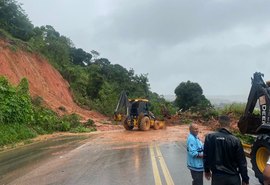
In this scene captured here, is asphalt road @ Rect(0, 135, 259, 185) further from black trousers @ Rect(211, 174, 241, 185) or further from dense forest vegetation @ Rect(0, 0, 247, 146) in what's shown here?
dense forest vegetation @ Rect(0, 0, 247, 146)

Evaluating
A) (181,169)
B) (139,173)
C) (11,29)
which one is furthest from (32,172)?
(11,29)

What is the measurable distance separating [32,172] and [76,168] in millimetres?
1432

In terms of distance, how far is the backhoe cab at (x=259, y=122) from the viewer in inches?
393

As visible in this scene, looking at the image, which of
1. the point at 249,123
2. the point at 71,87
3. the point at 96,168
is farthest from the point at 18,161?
the point at 71,87

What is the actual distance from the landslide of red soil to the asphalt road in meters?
26.5

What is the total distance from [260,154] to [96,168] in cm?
537

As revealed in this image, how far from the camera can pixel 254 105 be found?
12.4 meters

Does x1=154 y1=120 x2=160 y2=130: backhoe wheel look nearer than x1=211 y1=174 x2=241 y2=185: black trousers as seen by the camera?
No

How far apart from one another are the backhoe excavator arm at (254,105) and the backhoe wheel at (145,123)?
20.7 meters

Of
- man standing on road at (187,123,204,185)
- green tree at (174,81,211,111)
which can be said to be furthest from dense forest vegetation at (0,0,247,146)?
man standing on road at (187,123,204,185)

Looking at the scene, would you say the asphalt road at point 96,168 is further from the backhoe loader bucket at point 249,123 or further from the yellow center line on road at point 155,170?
the backhoe loader bucket at point 249,123

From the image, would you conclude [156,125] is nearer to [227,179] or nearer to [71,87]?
[71,87]

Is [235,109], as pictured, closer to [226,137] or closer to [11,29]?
[11,29]

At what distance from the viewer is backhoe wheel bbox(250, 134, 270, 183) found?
9812 mm
